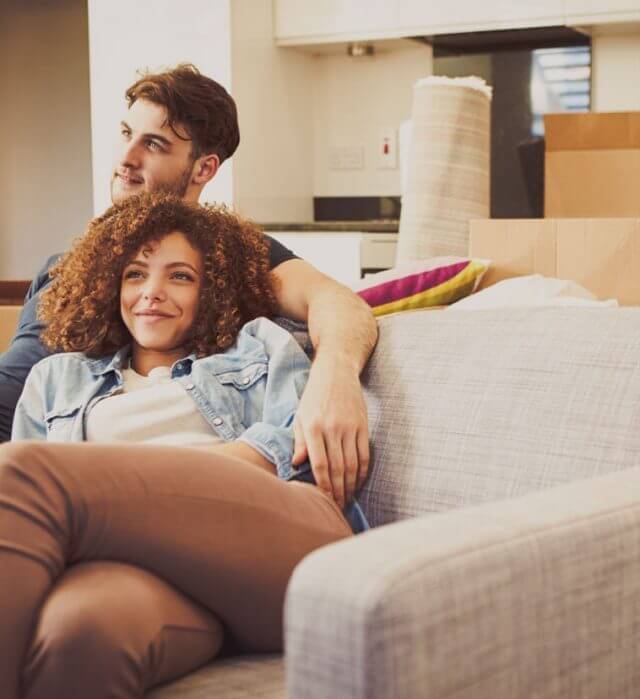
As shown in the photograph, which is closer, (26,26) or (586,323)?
(586,323)

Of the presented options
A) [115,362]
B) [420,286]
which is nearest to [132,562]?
[115,362]

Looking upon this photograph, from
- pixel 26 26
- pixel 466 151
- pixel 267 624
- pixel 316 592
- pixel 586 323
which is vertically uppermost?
pixel 26 26

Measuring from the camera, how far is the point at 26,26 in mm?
5746

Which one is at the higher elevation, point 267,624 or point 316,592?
point 316,592

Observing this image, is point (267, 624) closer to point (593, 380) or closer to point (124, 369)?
point (593, 380)

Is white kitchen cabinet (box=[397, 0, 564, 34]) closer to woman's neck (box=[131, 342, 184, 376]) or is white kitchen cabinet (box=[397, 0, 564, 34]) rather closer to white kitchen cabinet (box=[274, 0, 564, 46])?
white kitchen cabinet (box=[274, 0, 564, 46])

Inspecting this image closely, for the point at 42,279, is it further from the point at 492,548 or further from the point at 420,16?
the point at 420,16

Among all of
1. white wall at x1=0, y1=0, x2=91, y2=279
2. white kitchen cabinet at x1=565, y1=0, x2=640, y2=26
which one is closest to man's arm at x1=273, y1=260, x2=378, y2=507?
white kitchen cabinet at x1=565, y1=0, x2=640, y2=26

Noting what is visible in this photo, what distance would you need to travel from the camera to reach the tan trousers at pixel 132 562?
3.18 feet

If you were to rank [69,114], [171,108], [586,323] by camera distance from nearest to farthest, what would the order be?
[586,323] < [171,108] < [69,114]

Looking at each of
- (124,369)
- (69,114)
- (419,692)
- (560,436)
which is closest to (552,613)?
(419,692)

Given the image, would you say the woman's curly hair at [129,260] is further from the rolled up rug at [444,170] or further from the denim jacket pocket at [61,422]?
the rolled up rug at [444,170]

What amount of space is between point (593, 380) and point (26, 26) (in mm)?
4957

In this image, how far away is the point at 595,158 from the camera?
2.73 metres
